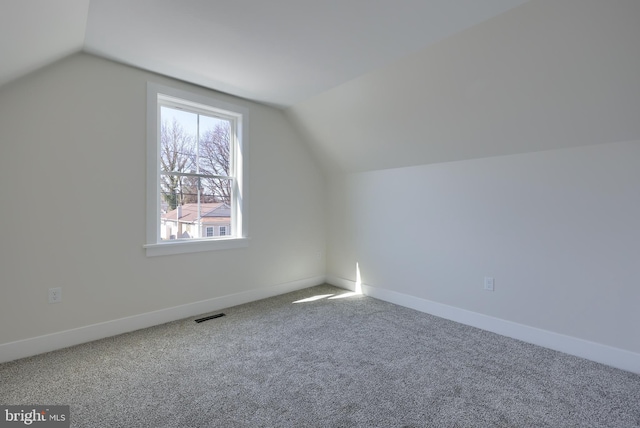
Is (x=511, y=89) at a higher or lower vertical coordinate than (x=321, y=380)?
higher

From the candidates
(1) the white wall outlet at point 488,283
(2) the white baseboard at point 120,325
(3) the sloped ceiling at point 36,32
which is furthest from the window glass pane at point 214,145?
(1) the white wall outlet at point 488,283

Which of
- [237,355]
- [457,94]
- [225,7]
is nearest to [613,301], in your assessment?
[457,94]

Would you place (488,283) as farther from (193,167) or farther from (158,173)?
(158,173)

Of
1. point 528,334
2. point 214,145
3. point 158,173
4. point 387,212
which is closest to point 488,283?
point 528,334

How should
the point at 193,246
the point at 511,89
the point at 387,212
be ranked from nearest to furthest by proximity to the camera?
the point at 511,89 → the point at 193,246 → the point at 387,212

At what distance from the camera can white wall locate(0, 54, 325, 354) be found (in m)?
2.35

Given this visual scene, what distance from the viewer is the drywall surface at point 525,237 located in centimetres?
229

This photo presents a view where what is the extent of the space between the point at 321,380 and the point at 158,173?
7.92 ft

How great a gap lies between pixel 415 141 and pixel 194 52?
2227 millimetres

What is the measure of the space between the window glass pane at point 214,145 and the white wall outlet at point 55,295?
1.65 meters

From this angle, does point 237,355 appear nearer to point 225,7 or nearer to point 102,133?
point 102,133

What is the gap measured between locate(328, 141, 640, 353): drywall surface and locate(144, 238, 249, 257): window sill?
172 cm

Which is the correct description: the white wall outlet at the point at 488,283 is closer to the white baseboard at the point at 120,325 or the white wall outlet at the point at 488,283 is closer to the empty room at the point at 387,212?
the empty room at the point at 387,212

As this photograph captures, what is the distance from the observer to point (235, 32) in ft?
7.28
